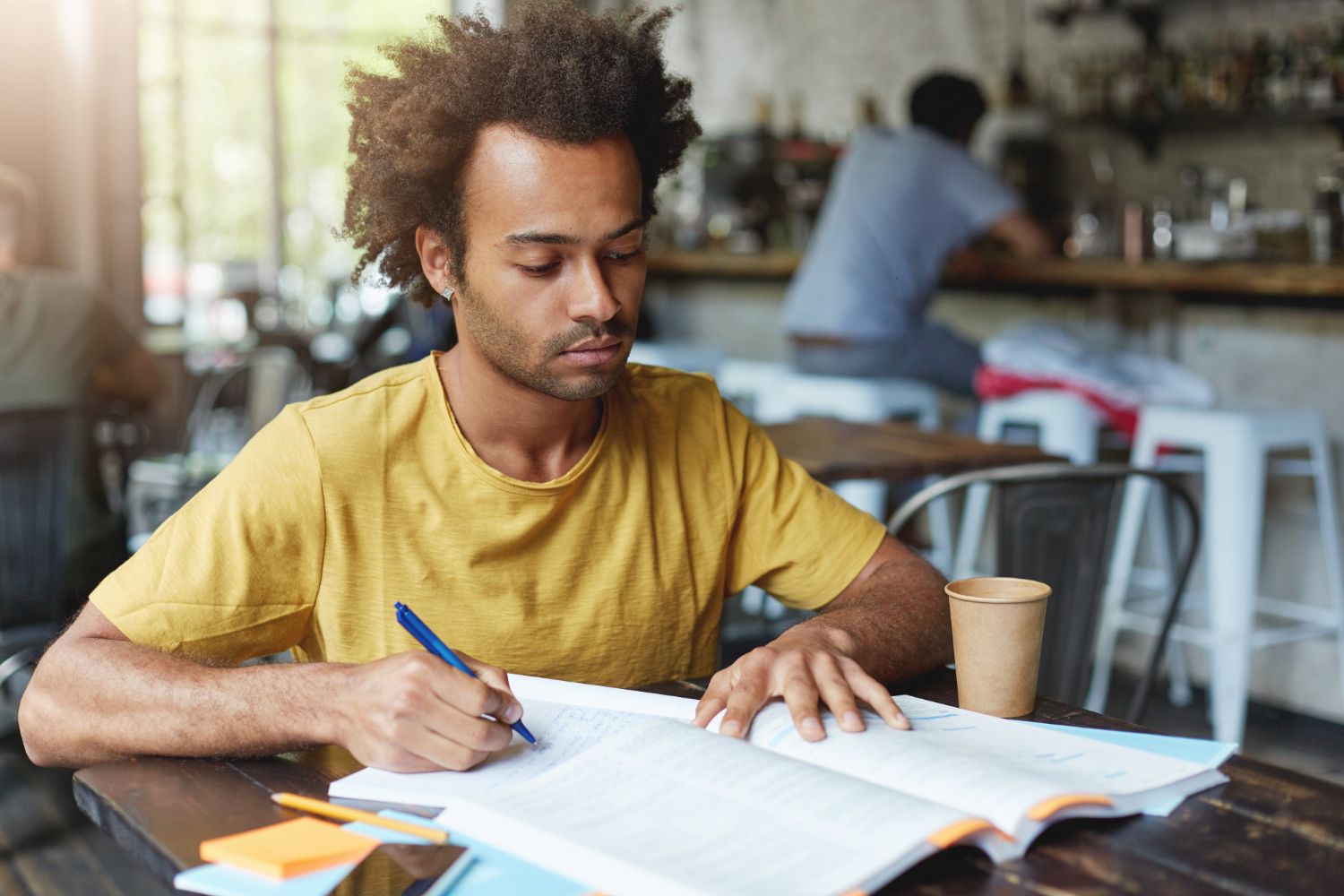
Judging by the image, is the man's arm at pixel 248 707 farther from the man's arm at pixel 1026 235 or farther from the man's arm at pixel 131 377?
the man's arm at pixel 1026 235

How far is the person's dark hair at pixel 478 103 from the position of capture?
4.40 ft

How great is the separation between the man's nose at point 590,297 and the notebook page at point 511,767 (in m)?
0.40

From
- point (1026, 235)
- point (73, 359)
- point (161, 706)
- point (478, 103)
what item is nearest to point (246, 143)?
point (73, 359)

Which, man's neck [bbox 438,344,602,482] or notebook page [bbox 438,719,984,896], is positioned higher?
man's neck [bbox 438,344,602,482]

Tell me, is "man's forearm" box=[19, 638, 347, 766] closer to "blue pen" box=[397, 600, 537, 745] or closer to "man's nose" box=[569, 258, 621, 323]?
"blue pen" box=[397, 600, 537, 745]

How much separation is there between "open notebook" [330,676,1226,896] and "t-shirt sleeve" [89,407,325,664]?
12.8 inches

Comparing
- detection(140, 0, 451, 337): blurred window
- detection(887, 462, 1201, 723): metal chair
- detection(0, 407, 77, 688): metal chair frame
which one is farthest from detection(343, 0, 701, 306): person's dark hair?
detection(140, 0, 451, 337): blurred window

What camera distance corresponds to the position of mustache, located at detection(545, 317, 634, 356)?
4.25ft

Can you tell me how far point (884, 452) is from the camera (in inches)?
102

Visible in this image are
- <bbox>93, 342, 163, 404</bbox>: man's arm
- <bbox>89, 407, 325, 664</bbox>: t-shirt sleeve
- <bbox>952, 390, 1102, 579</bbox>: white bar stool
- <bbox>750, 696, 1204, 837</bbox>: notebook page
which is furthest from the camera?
<bbox>93, 342, 163, 404</bbox>: man's arm

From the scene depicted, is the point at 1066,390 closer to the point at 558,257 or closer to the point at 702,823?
the point at 558,257

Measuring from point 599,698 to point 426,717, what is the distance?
0.67 feet

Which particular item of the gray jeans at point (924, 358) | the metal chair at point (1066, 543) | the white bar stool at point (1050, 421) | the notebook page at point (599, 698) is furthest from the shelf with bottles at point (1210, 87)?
the notebook page at point (599, 698)

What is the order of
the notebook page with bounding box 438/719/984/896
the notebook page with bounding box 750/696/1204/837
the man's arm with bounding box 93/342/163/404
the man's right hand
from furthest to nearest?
the man's arm with bounding box 93/342/163/404 < the man's right hand < the notebook page with bounding box 750/696/1204/837 < the notebook page with bounding box 438/719/984/896
